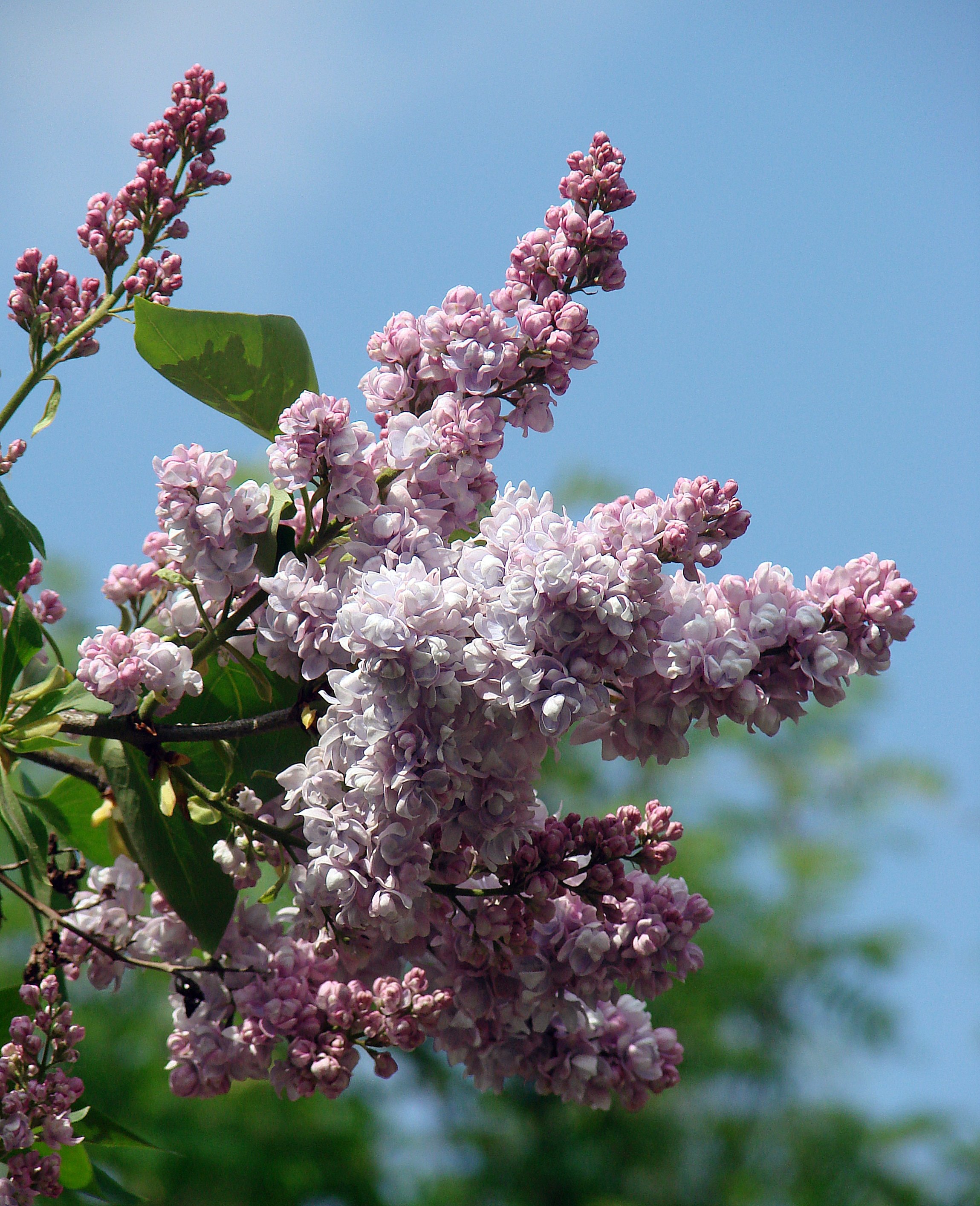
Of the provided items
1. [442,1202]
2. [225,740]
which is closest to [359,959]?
[225,740]

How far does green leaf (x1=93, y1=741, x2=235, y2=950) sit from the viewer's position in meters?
1.54

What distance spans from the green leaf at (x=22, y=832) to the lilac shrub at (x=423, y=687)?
102 mm

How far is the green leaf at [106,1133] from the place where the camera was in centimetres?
161

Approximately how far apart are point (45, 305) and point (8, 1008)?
103 cm

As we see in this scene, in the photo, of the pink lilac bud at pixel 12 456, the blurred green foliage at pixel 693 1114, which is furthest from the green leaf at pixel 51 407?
the blurred green foliage at pixel 693 1114

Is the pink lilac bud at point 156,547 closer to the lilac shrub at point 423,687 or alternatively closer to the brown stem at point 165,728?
the lilac shrub at point 423,687

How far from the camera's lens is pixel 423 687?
1.14 m

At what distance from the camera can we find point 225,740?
141cm

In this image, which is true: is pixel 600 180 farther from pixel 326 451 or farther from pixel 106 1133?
pixel 106 1133

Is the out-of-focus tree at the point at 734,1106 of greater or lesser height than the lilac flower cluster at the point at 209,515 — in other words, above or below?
above

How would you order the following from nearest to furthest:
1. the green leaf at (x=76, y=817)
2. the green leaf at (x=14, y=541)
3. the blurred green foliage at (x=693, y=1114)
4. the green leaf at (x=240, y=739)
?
1. the green leaf at (x=240, y=739)
2. the green leaf at (x=14, y=541)
3. the green leaf at (x=76, y=817)
4. the blurred green foliage at (x=693, y=1114)

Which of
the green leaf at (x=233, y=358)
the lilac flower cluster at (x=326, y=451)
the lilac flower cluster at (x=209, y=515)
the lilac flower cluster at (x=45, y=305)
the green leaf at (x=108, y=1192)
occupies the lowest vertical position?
the green leaf at (x=108, y=1192)

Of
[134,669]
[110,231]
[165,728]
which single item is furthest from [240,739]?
[110,231]

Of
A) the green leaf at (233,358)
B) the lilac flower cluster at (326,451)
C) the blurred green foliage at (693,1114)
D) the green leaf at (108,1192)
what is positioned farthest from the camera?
the blurred green foliage at (693,1114)
